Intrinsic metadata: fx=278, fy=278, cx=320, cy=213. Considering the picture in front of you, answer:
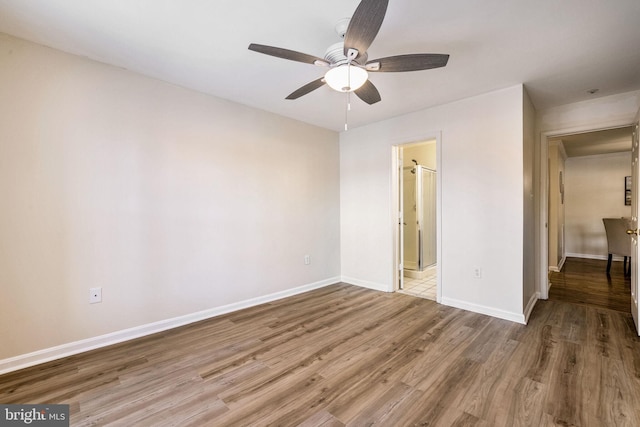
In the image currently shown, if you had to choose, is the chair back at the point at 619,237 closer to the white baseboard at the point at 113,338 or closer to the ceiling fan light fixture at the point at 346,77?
the ceiling fan light fixture at the point at 346,77

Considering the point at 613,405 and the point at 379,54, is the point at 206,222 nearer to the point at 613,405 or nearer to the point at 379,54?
the point at 379,54

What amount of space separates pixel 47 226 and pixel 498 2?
3476 mm

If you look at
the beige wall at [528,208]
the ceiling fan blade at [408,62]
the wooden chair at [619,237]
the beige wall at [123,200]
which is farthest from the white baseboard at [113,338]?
the wooden chair at [619,237]

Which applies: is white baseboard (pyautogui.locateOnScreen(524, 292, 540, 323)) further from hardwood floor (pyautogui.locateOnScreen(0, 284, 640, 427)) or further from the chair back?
the chair back

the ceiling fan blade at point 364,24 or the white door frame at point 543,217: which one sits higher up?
the ceiling fan blade at point 364,24

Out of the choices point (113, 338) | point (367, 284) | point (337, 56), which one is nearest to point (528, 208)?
point (367, 284)

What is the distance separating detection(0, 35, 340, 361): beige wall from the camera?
2.04 m

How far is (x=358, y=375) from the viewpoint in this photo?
6.43 feet

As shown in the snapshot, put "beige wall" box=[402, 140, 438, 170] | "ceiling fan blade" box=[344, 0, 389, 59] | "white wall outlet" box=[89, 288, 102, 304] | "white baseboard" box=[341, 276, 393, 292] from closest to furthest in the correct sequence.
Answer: "ceiling fan blade" box=[344, 0, 389, 59] → "white wall outlet" box=[89, 288, 102, 304] → "white baseboard" box=[341, 276, 393, 292] → "beige wall" box=[402, 140, 438, 170]

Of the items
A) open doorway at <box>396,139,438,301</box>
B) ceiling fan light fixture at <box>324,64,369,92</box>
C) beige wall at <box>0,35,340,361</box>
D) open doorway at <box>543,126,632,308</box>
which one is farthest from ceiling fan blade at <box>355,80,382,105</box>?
open doorway at <box>543,126,632,308</box>

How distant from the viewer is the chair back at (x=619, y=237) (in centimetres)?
449

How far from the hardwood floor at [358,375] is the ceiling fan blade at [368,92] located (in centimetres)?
211

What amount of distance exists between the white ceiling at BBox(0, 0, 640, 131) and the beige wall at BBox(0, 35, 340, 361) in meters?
0.30

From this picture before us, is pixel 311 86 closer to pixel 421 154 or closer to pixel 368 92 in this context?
pixel 368 92
